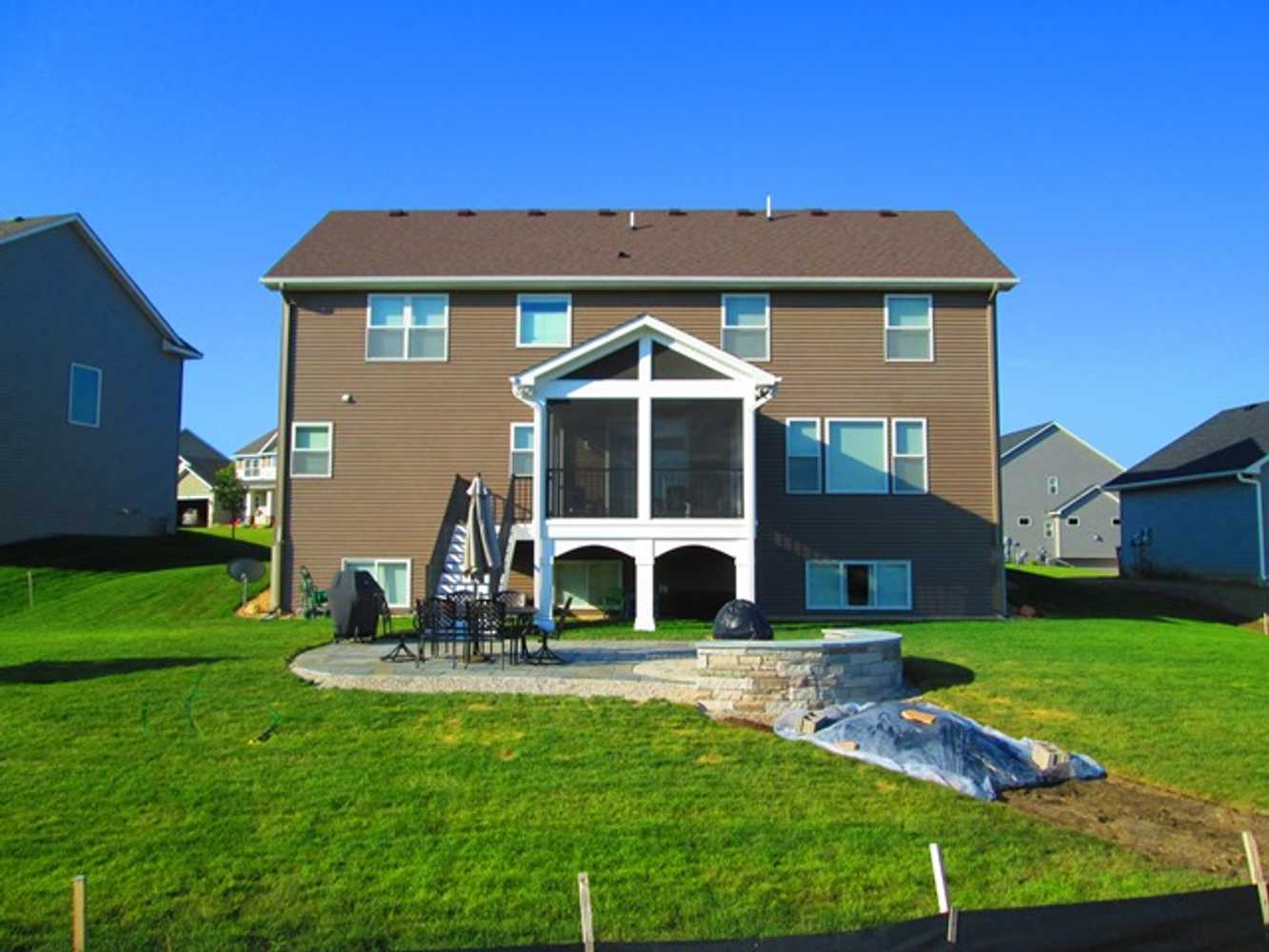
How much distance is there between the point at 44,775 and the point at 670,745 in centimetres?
496

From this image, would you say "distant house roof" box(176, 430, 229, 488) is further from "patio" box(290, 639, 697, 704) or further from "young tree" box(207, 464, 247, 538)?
"patio" box(290, 639, 697, 704)

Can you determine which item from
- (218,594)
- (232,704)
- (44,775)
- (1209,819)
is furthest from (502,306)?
(1209,819)

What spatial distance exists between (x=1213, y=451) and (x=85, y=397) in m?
31.0

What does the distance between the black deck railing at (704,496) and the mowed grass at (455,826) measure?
7.27 metres

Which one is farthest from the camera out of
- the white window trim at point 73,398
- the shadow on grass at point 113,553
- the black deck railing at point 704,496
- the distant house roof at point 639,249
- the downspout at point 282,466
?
the white window trim at point 73,398

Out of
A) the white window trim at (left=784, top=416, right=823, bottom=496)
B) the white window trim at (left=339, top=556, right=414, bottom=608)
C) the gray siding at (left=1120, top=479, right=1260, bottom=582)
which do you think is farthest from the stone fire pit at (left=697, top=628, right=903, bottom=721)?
the gray siding at (left=1120, top=479, right=1260, bottom=582)

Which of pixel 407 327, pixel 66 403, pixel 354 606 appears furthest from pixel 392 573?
pixel 66 403

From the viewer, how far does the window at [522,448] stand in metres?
20.2

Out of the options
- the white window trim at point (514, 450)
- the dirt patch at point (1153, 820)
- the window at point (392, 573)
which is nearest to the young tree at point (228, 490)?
the window at point (392, 573)

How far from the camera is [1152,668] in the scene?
12.9 metres

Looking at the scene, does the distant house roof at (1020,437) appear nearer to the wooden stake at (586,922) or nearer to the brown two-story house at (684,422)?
the brown two-story house at (684,422)

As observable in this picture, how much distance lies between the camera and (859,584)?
66.2 feet

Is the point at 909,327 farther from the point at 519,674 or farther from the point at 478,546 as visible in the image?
the point at 519,674

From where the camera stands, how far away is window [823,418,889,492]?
20.3 m
